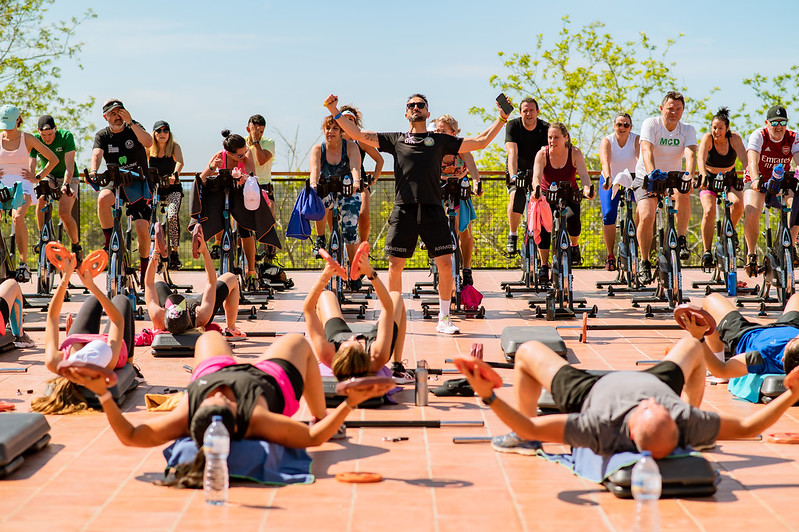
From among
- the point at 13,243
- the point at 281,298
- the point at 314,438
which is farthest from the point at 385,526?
the point at 13,243

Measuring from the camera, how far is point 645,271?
38.4 ft

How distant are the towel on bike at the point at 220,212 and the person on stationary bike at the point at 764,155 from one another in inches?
203

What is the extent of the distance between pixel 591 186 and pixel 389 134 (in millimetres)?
2356

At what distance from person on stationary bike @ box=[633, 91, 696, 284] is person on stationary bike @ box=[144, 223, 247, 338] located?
171 inches

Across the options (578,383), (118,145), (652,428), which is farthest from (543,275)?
(652,428)

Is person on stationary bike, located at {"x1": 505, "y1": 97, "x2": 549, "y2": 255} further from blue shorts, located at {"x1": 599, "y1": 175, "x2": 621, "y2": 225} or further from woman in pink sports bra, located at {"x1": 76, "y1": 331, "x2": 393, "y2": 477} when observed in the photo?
woman in pink sports bra, located at {"x1": 76, "y1": 331, "x2": 393, "y2": 477}

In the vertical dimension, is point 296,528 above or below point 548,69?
below

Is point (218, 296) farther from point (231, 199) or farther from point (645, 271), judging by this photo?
point (645, 271)

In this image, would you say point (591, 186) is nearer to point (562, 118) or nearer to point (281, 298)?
point (281, 298)

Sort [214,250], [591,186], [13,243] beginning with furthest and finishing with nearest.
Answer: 1. [13,243]
2. [214,250]
3. [591,186]

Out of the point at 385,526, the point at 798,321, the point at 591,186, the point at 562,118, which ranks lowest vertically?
the point at 385,526

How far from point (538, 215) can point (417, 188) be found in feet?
8.45

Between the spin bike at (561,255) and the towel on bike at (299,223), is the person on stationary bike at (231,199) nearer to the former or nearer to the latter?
the towel on bike at (299,223)

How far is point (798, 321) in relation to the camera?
6812 mm
